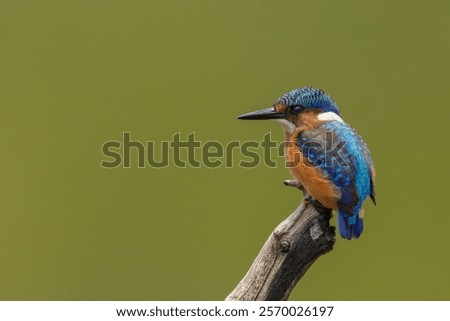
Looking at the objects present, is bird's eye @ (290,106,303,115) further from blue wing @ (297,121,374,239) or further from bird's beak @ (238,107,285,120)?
blue wing @ (297,121,374,239)

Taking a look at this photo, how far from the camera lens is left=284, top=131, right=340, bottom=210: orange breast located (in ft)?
8.94

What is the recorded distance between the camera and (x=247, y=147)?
312cm

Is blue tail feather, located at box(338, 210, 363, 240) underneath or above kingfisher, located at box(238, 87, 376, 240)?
underneath

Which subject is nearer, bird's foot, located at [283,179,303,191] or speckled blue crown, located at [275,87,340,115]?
bird's foot, located at [283,179,303,191]

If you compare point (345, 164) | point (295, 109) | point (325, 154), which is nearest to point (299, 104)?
point (295, 109)

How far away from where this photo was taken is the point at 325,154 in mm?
2854

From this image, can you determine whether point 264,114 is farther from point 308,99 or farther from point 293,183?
point 293,183

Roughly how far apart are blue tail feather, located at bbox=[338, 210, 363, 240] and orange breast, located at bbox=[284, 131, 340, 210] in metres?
0.06

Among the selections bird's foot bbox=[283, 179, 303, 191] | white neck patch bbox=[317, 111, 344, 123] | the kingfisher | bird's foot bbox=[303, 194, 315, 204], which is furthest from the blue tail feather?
white neck patch bbox=[317, 111, 344, 123]

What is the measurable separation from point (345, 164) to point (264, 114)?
57 cm

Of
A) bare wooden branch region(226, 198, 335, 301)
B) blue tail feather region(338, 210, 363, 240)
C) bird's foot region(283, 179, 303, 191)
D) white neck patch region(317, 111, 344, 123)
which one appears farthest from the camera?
white neck patch region(317, 111, 344, 123)
